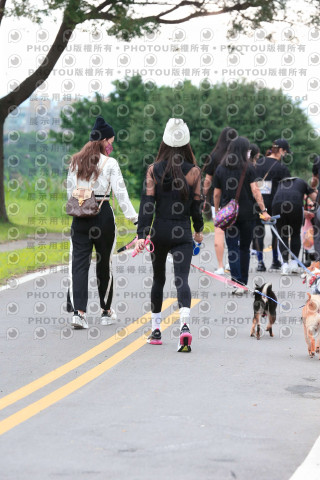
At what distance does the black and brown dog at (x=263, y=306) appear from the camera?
11031mm

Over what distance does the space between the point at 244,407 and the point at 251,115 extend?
39206 mm

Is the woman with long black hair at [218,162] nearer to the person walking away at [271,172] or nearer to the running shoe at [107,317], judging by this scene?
the person walking away at [271,172]

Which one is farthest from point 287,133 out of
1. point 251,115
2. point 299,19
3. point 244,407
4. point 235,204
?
point 244,407

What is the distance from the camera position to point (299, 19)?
30.9 metres

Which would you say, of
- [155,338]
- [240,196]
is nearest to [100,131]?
[155,338]

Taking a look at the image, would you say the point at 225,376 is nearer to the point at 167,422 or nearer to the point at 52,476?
the point at 167,422

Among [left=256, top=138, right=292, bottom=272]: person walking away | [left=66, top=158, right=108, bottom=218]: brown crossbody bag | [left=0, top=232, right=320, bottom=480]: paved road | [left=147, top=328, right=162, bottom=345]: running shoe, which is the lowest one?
[left=0, top=232, right=320, bottom=480]: paved road

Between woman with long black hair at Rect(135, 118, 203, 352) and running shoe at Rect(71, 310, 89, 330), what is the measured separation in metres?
1.46

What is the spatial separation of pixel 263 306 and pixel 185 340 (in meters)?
1.33

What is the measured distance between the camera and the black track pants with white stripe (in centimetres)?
1138

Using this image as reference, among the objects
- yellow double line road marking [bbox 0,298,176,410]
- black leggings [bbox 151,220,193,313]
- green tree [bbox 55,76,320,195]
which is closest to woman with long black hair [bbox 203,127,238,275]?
yellow double line road marking [bbox 0,298,176,410]

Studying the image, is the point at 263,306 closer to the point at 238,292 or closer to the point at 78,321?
the point at 78,321

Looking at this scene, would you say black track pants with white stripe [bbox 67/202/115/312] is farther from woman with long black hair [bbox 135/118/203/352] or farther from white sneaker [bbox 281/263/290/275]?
white sneaker [bbox 281/263/290/275]

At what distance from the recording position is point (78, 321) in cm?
1138
